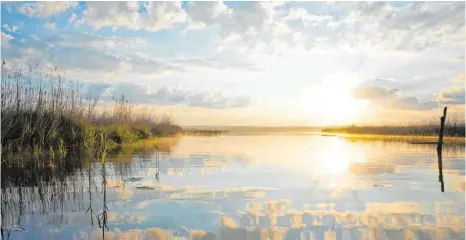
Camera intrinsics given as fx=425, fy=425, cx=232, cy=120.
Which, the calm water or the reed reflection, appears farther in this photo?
the reed reflection

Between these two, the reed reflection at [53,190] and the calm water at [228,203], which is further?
the reed reflection at [53,190]

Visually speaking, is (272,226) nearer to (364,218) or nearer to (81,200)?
(364,218)

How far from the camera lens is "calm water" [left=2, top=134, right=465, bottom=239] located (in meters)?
3.94

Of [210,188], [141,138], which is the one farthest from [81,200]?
[141,138]

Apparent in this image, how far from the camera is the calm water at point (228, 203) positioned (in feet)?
12.9

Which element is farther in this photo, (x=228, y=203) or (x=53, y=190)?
(x=53, y=190)

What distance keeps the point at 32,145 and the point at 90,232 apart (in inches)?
301

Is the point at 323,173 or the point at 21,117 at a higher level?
the point at 21,117


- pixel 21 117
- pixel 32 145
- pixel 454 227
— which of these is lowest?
pixel 454 227

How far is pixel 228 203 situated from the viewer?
515 centimetres

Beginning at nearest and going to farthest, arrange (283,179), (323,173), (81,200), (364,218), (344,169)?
(364,218), (81,200), (283,179), (323,173), (344,169)

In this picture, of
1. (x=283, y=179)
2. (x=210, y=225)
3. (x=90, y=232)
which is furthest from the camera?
(x=283, y=179)

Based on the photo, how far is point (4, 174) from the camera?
24.0 ft

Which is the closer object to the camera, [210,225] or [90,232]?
[90,232]
